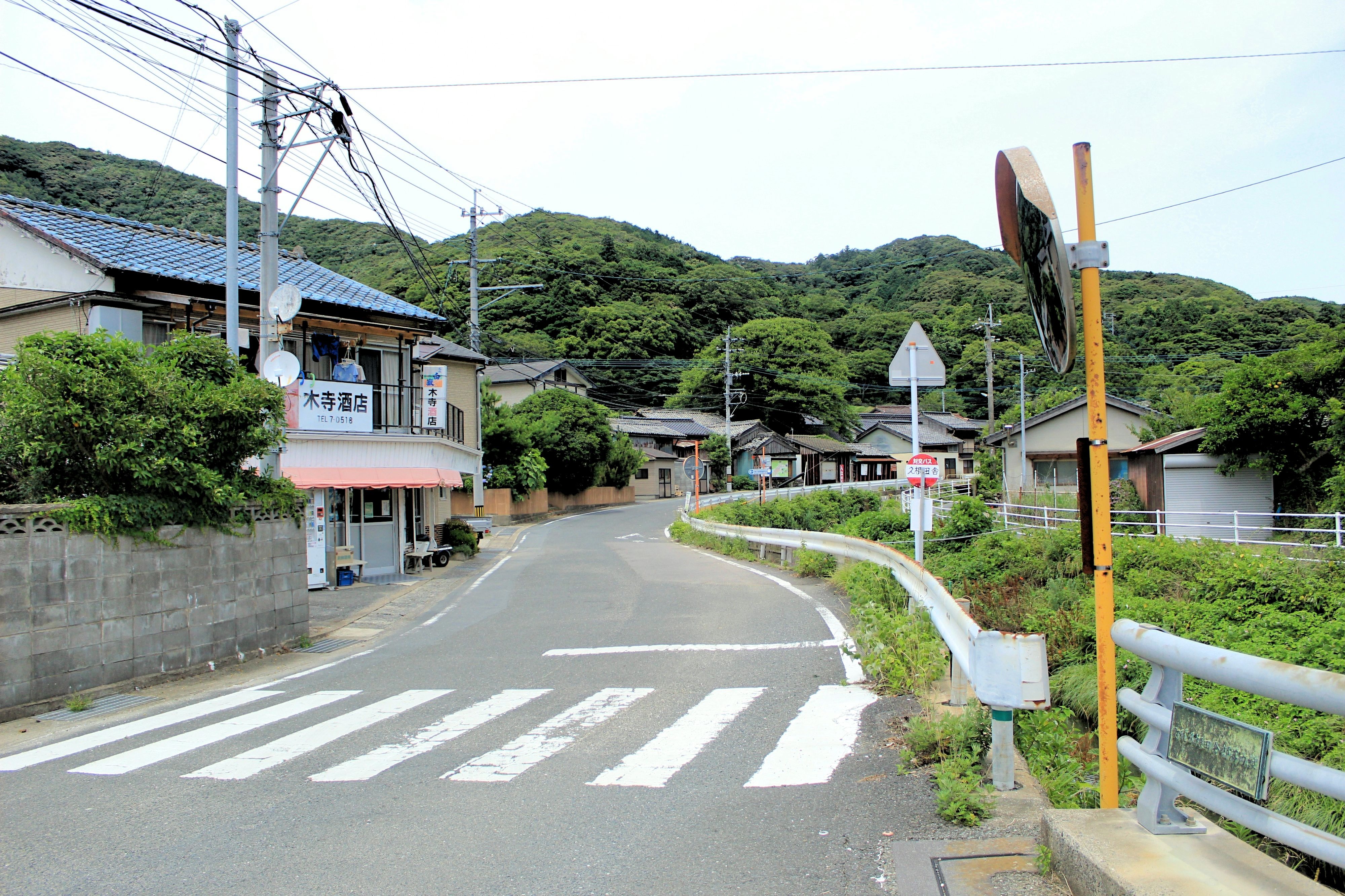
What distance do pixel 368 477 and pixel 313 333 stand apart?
11.4ft

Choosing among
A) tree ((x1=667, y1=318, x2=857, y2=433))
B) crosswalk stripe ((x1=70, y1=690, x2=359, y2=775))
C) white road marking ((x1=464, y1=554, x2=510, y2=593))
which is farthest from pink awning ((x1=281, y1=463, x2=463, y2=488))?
tree ((x1=667, y1=318, x2=857, y2=433))

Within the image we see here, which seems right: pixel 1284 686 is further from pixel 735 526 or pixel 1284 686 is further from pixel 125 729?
pixel 735 526

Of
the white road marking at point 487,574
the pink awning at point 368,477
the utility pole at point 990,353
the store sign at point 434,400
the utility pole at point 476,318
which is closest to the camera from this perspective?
the pink awning at point 368,477

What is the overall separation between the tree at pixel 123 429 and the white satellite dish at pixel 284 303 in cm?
247

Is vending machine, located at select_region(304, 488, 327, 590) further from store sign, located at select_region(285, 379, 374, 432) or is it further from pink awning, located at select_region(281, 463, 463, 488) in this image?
store sign, located at select_region(285, 379, 374, 432)

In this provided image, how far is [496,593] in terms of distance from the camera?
661 inches

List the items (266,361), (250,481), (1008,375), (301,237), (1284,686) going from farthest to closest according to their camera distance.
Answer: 1. (1008,375)
2. (301,237)
3. (266,361)
4. (250,481)
5. (1284,686)

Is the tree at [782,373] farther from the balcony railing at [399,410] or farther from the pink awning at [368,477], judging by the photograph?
the pink awning at [368,477]

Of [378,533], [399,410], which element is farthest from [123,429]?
[399,410]

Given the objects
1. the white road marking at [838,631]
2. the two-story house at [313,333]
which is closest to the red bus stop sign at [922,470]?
the white road marking at [838,631]

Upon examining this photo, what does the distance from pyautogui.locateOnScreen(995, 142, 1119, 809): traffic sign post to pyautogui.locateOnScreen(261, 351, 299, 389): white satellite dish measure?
11750mm

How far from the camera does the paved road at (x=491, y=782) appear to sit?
4.06 m

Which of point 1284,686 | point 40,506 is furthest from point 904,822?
point 40,506

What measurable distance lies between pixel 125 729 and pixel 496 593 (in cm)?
957
